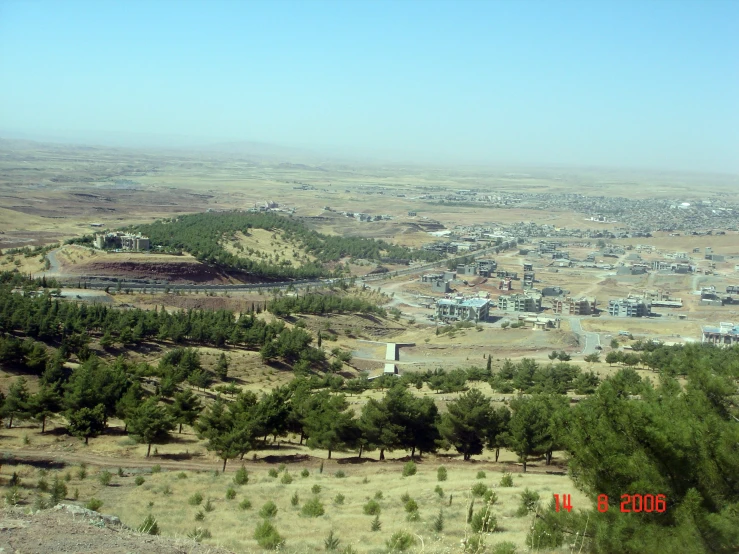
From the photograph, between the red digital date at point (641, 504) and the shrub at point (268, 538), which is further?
the shrub at point (268, 538)

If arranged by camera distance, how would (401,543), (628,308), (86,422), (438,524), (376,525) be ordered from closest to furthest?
(401,543) → (438,524) → (376,525) → (86,422) → (628,308)

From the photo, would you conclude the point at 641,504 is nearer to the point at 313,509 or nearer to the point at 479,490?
the point at 479,490

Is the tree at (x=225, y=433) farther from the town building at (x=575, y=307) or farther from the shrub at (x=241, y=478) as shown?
the town building at (x=575, y=307)

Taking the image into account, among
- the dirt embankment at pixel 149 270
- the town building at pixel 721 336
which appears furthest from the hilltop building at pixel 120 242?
the town building at pixel 721 336

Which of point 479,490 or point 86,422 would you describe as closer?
point 479,490

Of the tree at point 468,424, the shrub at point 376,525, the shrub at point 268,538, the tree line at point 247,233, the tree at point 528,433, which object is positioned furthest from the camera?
the tree line at point 247,233

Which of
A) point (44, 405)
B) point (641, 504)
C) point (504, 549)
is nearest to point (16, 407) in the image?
point (44, 405)
